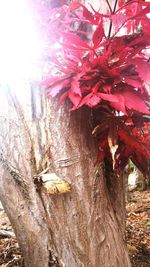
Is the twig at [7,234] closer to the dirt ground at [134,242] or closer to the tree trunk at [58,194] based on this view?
the dirt ground at [134,242]

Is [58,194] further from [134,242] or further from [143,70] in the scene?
[134,242]

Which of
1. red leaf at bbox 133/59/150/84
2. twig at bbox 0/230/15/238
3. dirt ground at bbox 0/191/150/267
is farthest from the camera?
twig at bbox 0/230/15/238

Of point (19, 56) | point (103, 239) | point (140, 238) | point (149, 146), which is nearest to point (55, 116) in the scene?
point (19, 56)

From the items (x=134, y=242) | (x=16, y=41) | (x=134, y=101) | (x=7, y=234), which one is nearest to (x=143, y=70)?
(x=134, y=101)

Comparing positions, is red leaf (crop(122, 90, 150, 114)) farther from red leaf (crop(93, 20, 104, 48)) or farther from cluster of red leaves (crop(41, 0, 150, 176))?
red leaf (crop(93, 20, 104, 48))

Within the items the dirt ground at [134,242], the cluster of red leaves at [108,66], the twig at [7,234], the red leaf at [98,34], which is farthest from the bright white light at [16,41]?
the twig at [7,234]

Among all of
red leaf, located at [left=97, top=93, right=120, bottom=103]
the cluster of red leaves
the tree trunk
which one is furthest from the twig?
red leaf, located at [left=97, top=93, right=120, bottom=103]

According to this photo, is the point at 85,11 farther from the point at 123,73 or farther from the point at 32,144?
the point at 32,144
